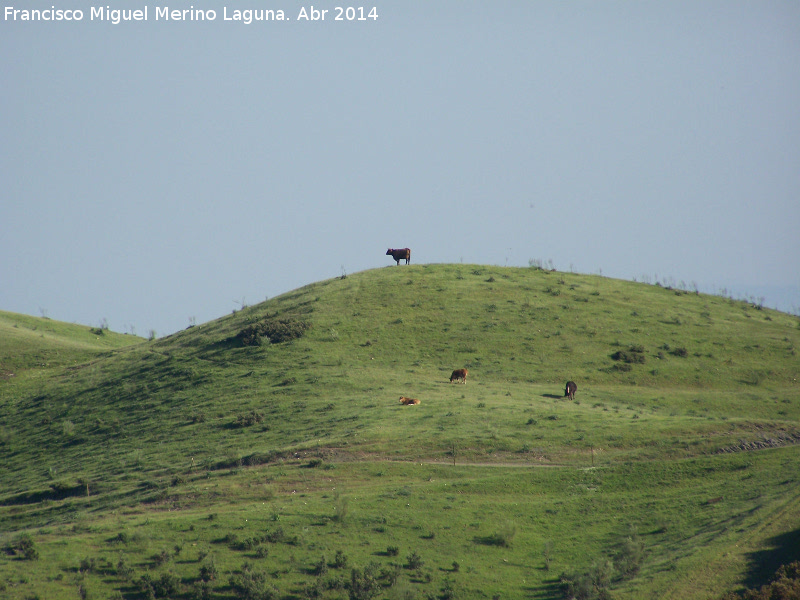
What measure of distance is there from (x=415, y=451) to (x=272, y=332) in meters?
23.7

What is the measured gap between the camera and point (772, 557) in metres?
28.1

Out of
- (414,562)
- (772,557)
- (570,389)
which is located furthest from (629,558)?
(570,389)

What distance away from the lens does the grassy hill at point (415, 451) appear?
97.1 ft

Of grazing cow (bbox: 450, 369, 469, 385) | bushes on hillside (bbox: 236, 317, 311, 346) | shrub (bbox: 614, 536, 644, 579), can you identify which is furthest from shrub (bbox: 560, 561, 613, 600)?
bushes on hillside (bbox: 236, 317, 311, 346)

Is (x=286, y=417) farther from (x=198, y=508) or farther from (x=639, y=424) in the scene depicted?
(x=639, y=424)

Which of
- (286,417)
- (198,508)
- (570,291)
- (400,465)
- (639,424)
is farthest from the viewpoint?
(570,291)

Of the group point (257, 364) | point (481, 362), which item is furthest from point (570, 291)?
point (257, 364)

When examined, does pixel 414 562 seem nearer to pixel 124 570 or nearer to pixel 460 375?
pixel 124 570

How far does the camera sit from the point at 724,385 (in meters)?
53.8

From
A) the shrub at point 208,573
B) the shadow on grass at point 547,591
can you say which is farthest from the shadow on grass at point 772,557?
the shrub at point 208,573

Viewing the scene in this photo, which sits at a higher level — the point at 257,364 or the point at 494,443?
the point at 257,364

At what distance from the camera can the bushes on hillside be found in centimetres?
5981

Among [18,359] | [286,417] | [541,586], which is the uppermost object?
[18,359]

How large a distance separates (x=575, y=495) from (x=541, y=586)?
23.4 ft
